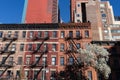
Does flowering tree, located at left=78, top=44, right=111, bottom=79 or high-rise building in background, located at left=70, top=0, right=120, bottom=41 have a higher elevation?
high-rise building in background, located at left=70, top=0, right=120, bottom=41

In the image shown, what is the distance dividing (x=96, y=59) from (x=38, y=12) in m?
64.7

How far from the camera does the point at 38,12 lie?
103312 mm

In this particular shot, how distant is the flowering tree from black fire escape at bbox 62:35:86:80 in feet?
8.63

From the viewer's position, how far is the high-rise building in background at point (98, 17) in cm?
9056

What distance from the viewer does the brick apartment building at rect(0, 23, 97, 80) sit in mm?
48375

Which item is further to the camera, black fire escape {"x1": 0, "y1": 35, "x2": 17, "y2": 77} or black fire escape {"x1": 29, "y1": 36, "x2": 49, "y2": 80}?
black fire escape {"x1": 0, "y1": 35, "x2": 17, "y2": 77}

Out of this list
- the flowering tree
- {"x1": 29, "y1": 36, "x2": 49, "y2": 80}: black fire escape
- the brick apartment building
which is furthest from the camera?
the brick apartment building

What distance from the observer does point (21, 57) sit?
50.1m

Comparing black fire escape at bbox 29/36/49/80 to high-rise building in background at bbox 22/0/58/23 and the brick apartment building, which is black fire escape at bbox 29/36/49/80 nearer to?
the brick apartment building

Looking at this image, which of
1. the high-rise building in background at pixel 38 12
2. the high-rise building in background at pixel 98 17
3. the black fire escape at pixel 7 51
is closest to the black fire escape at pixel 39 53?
Answer: the black fire escape at pixel 7 51

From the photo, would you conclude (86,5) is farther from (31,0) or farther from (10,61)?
(10,61)

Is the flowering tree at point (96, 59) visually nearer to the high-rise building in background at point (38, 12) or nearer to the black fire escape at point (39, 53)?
the black fire escape at point (39, 53)

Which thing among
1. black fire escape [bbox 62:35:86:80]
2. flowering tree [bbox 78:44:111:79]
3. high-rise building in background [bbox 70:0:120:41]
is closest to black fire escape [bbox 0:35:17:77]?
black fire escape [bbox 62:35:86:80]

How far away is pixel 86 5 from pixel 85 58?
55419 millimetres
